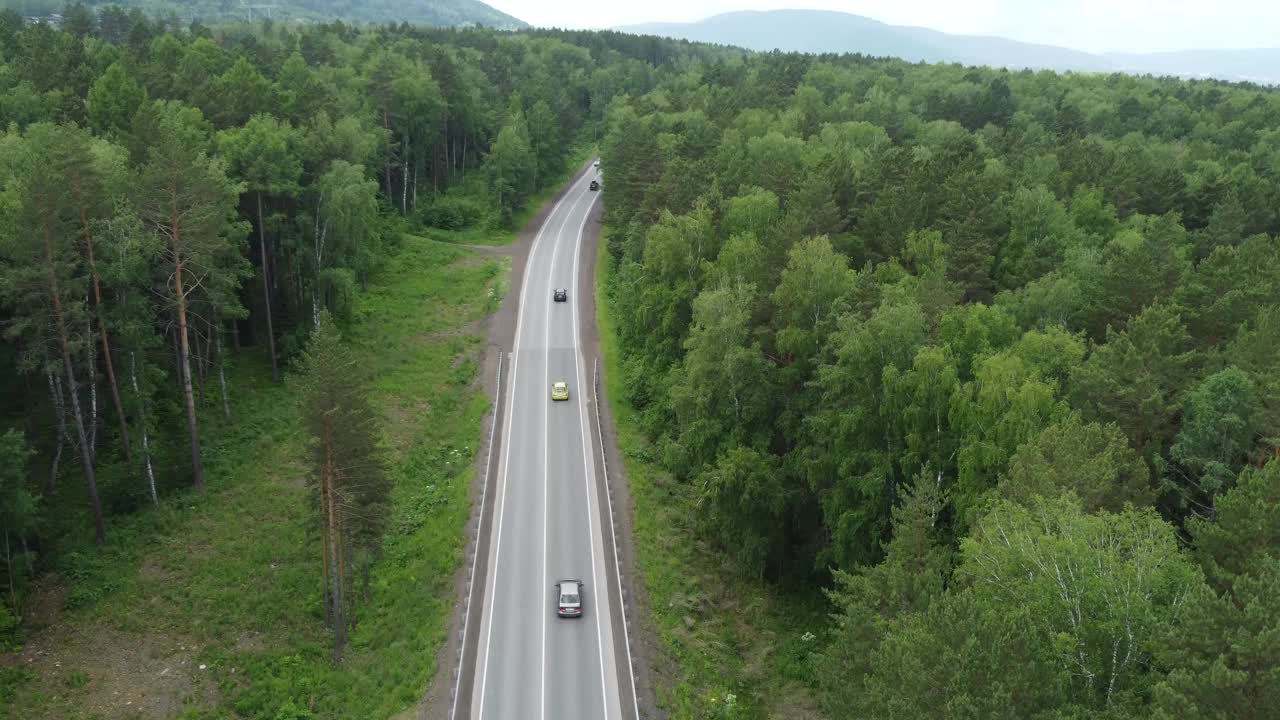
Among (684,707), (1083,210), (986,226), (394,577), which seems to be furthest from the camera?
(1083,210)

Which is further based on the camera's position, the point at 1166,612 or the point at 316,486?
the point at 316,486

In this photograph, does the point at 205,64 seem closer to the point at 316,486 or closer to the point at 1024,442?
the point at 316,486

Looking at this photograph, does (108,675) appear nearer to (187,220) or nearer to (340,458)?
(340,458)

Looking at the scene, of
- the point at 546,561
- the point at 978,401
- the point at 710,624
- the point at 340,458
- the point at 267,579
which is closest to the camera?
the point at 978,401

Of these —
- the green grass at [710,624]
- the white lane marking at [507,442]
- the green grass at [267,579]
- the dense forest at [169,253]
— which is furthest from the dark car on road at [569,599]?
the dense forest at [169,253]

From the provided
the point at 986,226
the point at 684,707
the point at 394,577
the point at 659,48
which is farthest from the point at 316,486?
the point at 659,48

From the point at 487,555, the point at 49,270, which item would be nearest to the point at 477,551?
the point at 487,555

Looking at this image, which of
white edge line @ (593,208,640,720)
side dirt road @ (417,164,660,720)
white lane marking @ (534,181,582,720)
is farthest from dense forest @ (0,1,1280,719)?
white lane marking @ (534,181,582,720)
